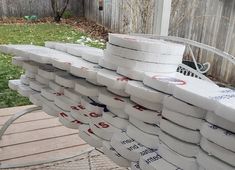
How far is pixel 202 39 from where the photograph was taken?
3.81 meters

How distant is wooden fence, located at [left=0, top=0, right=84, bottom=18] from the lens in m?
6.01

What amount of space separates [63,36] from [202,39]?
220 cm

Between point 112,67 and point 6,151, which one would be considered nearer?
point 112,67

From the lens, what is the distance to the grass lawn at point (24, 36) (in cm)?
307

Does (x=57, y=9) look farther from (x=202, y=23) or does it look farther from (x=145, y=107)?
(x=145, y=107)

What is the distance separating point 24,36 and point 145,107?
4362mm

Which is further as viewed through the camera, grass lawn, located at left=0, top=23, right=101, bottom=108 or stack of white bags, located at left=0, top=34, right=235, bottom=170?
grass lawn, located at left=0, top=23, right=101, bottom=108

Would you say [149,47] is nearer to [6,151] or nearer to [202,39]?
[6,151]

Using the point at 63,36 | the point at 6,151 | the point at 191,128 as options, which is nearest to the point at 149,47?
the point at 191,128

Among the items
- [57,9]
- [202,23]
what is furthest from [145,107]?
[57,9]

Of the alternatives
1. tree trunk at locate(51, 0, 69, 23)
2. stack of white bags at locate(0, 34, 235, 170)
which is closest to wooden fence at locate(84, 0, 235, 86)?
tree trunk at locate(51, 0, 69, 23)

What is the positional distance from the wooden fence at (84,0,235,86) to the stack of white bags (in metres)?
2.18

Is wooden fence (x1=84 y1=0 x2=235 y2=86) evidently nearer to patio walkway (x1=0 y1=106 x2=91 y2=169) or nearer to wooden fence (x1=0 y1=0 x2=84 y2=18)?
patio walkway (x1=0 y1=106 x2=91 y2=169)

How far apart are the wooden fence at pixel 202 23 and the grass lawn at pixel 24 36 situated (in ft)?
2.53
